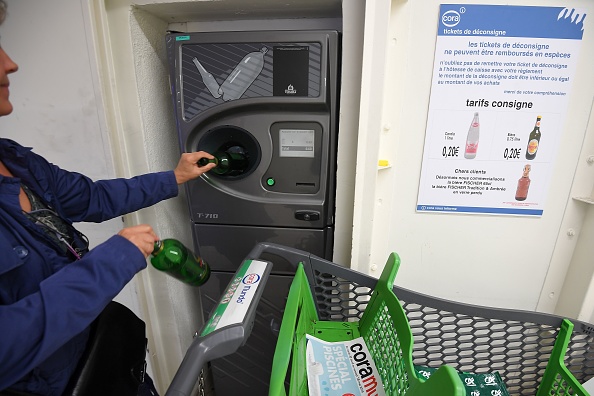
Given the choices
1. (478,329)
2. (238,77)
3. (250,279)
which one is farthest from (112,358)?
(478,329)

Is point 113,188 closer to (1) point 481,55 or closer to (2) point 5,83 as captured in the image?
(2) point 5,83

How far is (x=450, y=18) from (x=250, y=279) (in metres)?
1.03

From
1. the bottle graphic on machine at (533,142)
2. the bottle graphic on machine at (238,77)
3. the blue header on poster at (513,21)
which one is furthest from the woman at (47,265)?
the bottle graphic on machine at (533,142)

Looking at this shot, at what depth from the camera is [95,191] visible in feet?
3.78

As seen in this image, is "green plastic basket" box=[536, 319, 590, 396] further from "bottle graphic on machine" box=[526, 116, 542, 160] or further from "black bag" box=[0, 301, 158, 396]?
"black bag" box=[0, 301, 158, 396]

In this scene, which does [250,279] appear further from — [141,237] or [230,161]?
[230,161]

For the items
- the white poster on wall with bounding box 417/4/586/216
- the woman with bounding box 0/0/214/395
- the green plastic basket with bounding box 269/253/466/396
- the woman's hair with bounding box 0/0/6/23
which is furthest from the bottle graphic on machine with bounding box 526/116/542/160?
the woman's hair with bounding box 0/0/6/23

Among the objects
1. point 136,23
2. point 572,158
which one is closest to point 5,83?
point 136,23

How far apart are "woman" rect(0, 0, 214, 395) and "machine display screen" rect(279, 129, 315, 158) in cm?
59

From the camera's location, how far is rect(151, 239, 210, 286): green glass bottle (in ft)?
3.83

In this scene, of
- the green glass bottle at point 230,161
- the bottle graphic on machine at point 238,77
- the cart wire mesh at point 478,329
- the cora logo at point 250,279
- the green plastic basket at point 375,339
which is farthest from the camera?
the green glass bottle at point 230,161

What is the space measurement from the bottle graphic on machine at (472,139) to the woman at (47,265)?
3.56 ft

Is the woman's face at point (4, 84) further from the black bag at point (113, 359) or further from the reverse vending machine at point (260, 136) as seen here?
the black bag at point (113, 359)

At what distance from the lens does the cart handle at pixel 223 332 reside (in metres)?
0.62
